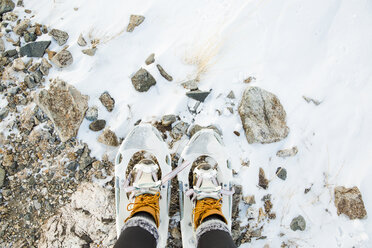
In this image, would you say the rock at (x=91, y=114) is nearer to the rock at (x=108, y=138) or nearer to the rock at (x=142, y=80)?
the rock at (x=108, y=138)

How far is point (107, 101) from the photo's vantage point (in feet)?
9.38

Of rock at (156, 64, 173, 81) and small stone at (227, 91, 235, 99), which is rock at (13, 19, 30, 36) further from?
small stone at (227, 91, 235, 99)

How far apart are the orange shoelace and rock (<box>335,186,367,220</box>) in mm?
1967

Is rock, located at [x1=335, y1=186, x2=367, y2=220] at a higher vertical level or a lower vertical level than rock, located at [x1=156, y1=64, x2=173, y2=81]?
lower

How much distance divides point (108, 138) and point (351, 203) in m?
2.73

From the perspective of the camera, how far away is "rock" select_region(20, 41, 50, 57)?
2924 millimetres

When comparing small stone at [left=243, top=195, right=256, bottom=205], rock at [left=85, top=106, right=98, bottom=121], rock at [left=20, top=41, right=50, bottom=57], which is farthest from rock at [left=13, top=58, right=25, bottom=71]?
small stone at [left=243, top=195, right=256, bottom=205]

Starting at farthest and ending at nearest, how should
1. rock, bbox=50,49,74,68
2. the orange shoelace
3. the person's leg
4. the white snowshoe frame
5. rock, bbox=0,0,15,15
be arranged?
rock, bbox=0,0,15,15 → rock, bbox=50,49,74,68 → the white snowshoe frame → the orange shoelace → the person's leg

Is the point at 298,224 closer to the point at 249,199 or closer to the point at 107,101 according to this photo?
the point at 249,199

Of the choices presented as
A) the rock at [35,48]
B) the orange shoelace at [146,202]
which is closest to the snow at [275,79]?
the rock at [35,48]

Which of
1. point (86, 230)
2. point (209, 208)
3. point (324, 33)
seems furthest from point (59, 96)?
point (324, 33)

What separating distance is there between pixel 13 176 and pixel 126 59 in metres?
1.79

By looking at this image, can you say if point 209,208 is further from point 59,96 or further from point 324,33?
point 324,33

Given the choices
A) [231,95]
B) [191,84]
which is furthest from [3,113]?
[231,95]
